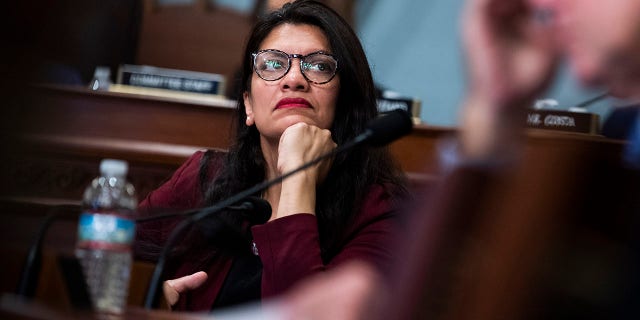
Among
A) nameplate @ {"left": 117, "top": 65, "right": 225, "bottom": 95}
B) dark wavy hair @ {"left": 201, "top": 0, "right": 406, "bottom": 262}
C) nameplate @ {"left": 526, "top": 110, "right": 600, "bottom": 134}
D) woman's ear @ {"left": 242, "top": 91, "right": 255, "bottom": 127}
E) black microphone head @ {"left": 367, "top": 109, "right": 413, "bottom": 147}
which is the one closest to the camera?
black microphone head @ {"left": 367, "top": 109, "right": 413, "bottom": 147}

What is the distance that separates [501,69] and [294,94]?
4.65 ft

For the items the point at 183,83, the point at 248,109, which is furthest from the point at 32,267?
the point at 183,83

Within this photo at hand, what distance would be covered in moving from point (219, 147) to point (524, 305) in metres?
2.14

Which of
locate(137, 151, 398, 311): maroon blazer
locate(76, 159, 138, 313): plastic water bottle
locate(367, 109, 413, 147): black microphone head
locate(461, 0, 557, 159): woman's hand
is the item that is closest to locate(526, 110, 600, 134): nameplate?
locate(137, 151, 398, 311): maroon blazer

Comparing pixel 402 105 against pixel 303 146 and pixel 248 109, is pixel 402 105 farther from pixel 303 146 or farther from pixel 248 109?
pixel 303 146

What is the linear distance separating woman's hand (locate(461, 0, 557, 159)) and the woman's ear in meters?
1.59

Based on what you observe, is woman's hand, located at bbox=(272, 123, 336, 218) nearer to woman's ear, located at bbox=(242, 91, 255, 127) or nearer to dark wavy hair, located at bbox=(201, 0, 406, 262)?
dark wavy hair, located at bbox=(201, 0, 406, 262)

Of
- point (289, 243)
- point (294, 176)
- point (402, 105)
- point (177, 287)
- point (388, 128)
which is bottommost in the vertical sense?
point (177, 287)

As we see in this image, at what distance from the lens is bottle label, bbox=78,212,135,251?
53.2 inches

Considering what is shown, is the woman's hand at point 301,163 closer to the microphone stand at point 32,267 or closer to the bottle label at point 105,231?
the bottle label at point 105,231

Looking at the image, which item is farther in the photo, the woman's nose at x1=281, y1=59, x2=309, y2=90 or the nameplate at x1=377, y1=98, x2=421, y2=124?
the nameplate at x1=377, y1=98, x2=421, y2=124

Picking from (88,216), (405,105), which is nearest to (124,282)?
(88,216)

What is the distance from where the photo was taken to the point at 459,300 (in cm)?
56

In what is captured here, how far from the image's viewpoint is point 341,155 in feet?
6.58
